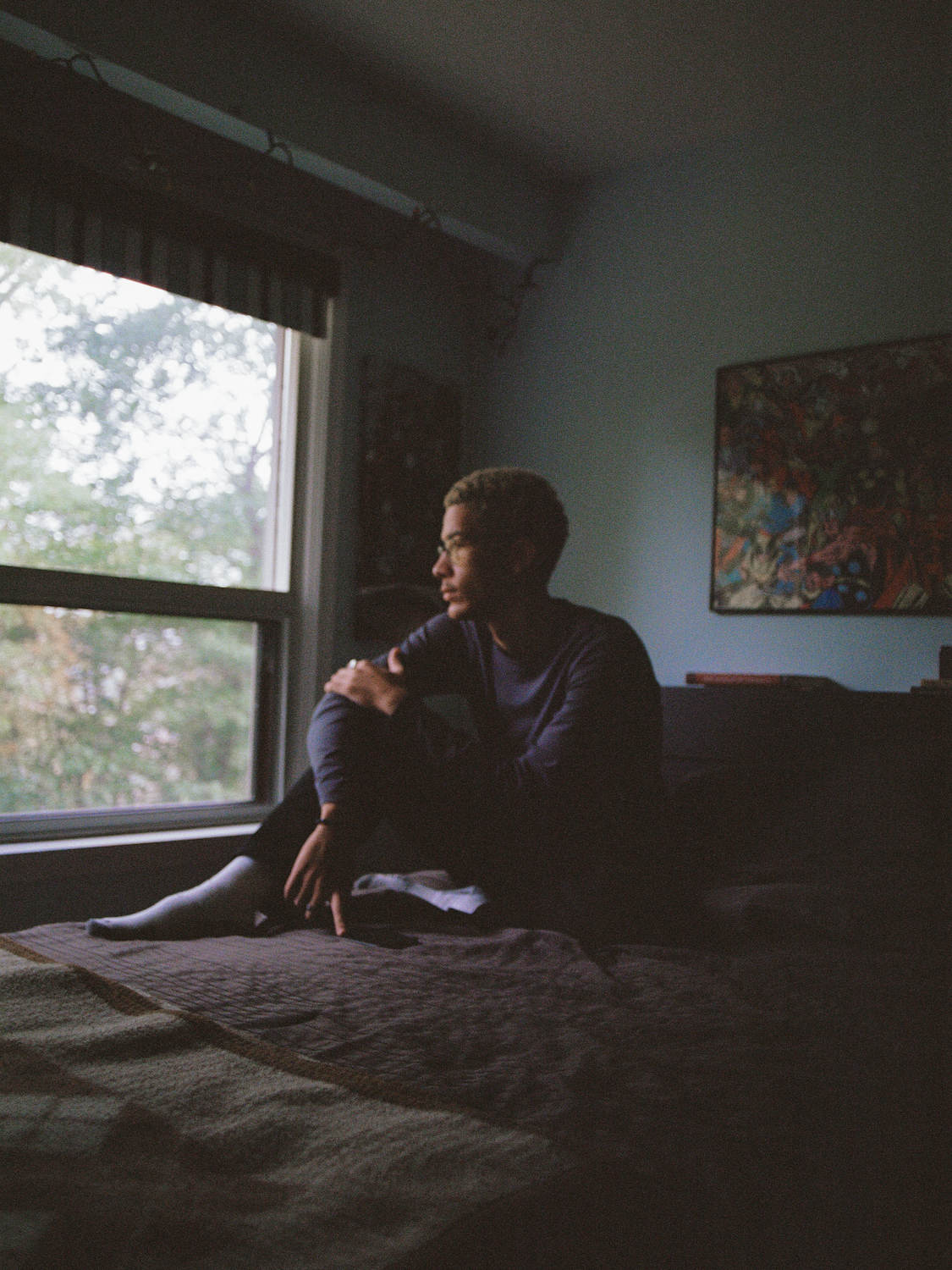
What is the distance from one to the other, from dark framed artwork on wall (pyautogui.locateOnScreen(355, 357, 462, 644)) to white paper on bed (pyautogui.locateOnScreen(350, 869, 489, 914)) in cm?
155

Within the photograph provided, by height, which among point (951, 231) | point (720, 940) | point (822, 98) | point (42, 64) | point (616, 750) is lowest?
point (720, 940)

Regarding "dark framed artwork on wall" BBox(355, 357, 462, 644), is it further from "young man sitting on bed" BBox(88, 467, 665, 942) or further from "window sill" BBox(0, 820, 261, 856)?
"young man sitting on bed" BBox(88, 467, 665, 942)

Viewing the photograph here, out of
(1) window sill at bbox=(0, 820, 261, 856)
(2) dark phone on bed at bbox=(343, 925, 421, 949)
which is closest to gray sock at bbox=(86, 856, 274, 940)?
(2) dark phone on bed at bbox=(343, 925, 421, 949)

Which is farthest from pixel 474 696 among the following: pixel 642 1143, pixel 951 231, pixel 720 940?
pixel 951 231

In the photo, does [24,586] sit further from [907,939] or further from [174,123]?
[907,939]

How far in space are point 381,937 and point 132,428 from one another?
1.90 meters

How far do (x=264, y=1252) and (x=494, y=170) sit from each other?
3.52m

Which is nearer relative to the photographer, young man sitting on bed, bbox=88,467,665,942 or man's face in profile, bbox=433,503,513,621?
young man sitting on bed, bbox=88,467,665,942

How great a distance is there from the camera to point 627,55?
9.59 feet

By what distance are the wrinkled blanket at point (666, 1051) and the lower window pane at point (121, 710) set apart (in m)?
1.22

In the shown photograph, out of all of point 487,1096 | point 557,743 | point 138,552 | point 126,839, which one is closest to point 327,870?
point 557,743

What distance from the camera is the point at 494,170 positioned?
11.7 feet

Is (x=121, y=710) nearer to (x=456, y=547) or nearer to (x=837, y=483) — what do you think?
(x=456, y=547)

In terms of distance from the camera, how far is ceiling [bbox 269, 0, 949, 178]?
2.72 m
